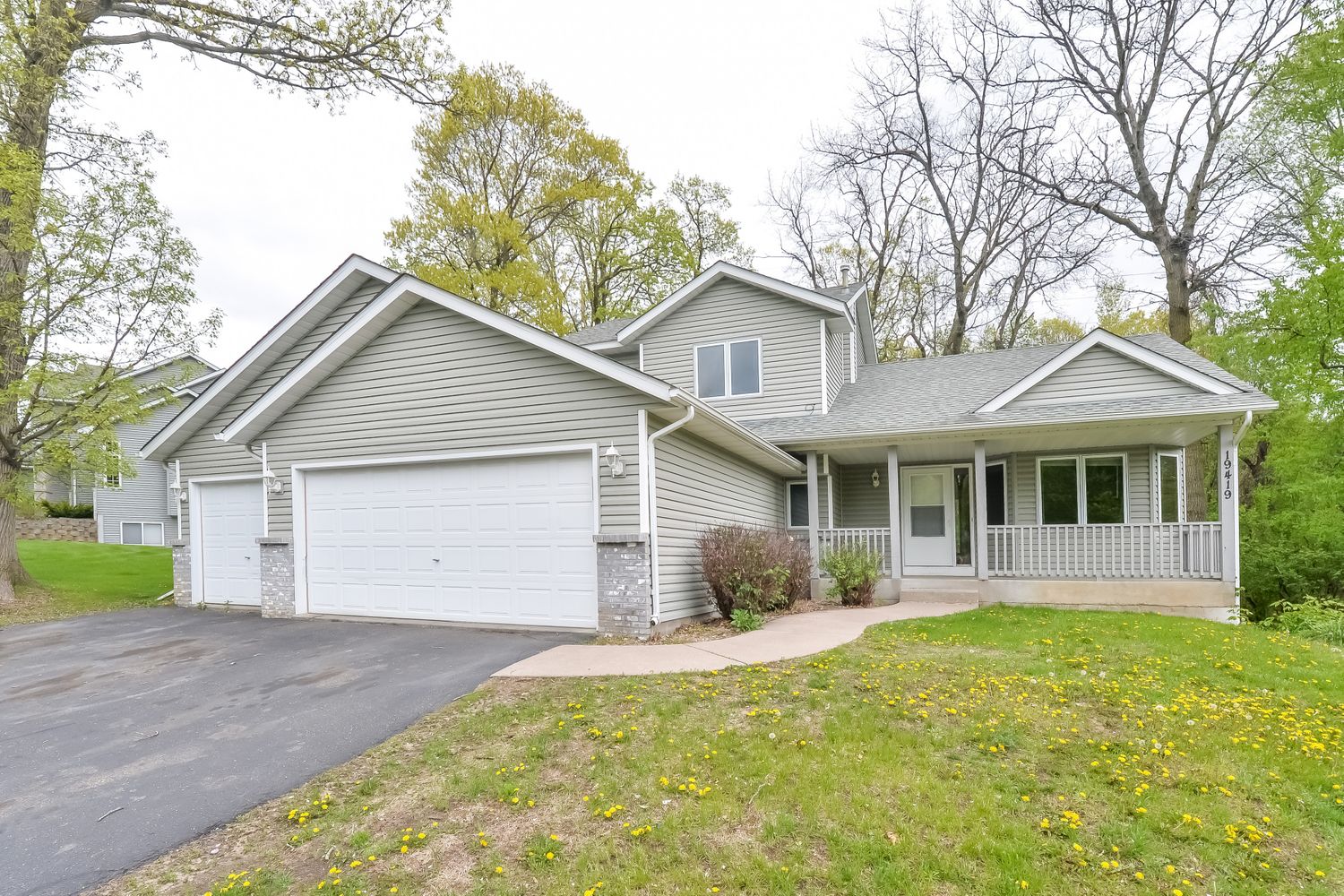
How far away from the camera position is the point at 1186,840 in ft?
10.8

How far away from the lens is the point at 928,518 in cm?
1334

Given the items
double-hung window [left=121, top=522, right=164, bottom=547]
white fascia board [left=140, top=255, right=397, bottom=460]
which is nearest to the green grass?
double-hung window [left=121, top=522, right=164, bottom=547]

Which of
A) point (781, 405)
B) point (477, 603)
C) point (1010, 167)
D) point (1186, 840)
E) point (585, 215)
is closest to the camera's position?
point (1186, 840)

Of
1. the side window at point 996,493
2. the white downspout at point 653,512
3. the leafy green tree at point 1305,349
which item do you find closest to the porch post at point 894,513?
the side window at point 996,493

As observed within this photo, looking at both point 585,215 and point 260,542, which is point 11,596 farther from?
point 585,215

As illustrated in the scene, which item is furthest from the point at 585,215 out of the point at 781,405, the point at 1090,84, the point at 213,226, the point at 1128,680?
the point at 1128,680

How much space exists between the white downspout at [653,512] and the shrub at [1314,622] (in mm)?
8612

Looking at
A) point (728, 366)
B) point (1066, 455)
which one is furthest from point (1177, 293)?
point (728, 366)

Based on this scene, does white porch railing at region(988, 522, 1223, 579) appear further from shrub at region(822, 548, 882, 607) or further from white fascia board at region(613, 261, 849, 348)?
white fascia board at region(613, 261, 849, 348)

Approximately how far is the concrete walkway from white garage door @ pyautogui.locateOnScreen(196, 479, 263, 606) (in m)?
7.03

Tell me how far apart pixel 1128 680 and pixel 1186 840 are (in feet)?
9.67

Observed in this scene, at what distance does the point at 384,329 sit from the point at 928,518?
10.5 meters

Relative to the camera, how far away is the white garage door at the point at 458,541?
326 inches

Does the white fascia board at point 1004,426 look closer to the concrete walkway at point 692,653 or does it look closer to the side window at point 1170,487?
the side window at point 1170,487
